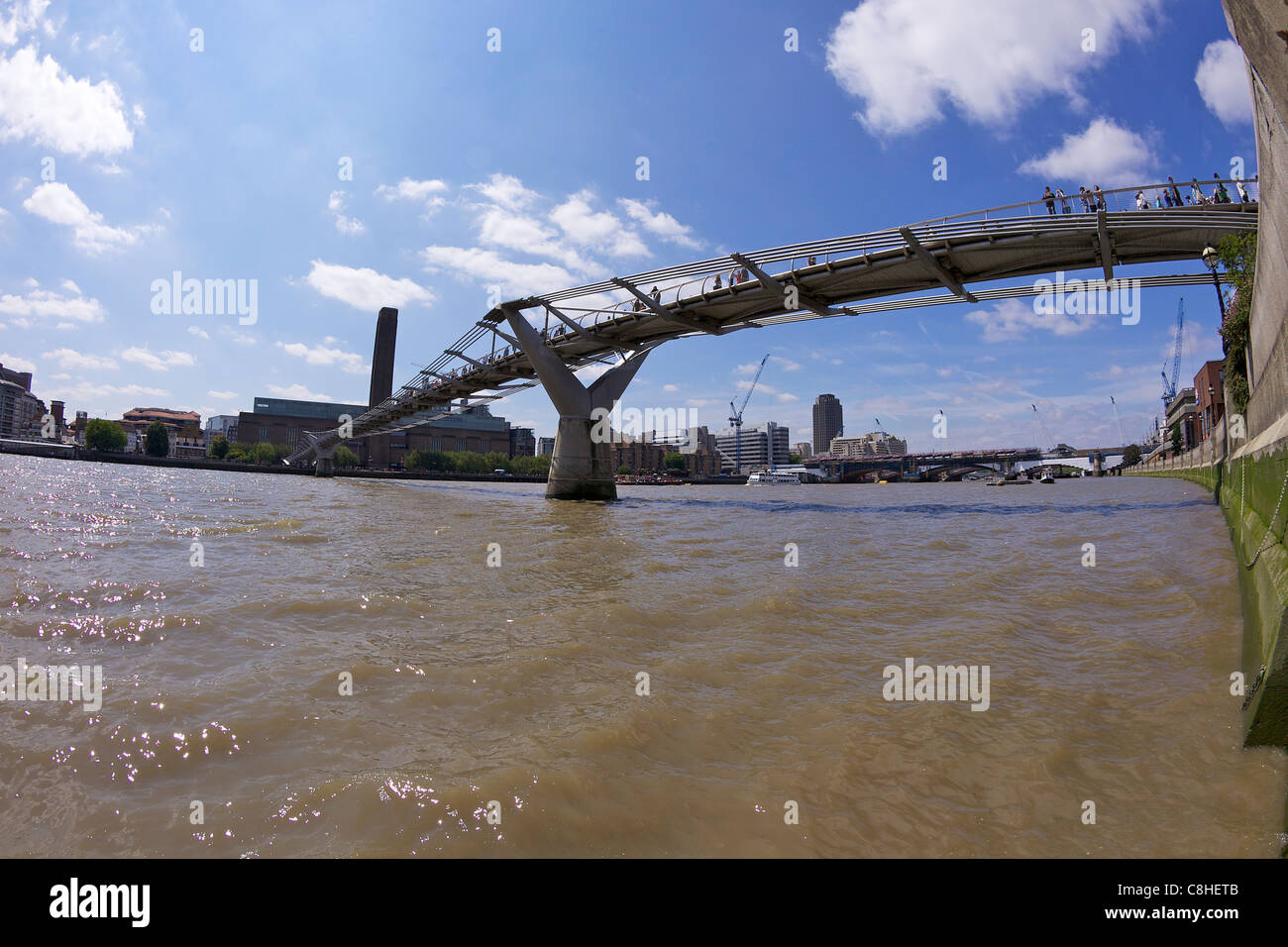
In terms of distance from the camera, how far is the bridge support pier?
31719 millimetres

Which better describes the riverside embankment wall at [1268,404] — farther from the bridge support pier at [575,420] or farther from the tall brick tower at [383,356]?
the tall brick tower at [383,356]

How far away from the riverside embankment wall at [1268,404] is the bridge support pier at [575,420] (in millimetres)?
25163

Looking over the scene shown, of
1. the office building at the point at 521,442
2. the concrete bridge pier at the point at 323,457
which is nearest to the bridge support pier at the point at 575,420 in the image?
the concrete bridge pier at the point at 323,457

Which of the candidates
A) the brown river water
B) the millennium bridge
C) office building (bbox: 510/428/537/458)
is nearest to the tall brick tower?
office building (bbox: 510/428/537/458)

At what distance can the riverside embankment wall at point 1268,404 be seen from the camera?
10.6 feet

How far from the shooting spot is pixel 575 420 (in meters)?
32.2

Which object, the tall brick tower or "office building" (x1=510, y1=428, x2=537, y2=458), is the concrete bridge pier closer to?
the tall brick tower

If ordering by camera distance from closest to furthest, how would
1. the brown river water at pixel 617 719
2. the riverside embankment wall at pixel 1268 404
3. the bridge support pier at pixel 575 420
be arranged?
the brown river water at pixel 617 719 < the riverside embankment wall at pixel 1268 404 < the bridge support pier at pixel 575 420

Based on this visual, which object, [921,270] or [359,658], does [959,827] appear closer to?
[359,658]

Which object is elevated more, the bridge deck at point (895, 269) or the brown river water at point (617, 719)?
the bridge deck at point (895, 269)

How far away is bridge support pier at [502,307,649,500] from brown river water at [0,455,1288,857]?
915 inches

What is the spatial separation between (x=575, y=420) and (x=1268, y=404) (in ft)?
86.4

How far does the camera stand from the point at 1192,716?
12.0ft

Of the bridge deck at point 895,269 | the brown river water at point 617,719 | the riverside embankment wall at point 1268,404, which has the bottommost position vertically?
the brown river water at point 617,719
